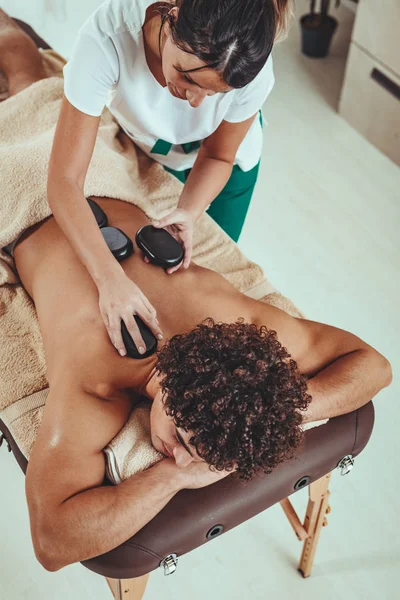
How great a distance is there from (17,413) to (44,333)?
180 millimetres

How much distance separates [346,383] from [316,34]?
255 cm

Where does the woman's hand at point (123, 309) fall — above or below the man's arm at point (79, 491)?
above

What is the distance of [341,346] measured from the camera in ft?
4.86

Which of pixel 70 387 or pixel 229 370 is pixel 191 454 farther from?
pixel 70 387

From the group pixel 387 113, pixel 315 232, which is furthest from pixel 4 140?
pixel 387 113

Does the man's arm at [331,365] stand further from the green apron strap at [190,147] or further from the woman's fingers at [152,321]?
the green apron strap at [190,147]

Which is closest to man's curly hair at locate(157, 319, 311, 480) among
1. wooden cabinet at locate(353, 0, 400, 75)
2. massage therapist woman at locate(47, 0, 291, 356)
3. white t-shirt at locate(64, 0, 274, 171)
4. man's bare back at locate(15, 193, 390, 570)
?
man's bare back at locate(15, 193, 390, 570)

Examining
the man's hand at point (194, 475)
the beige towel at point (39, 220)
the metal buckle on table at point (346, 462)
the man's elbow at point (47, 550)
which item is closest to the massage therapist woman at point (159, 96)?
the beige towel at point (39, 220)

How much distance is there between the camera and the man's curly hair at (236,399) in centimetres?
111

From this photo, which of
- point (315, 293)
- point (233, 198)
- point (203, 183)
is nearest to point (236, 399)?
point (203, 183)

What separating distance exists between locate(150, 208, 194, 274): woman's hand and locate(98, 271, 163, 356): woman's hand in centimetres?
18

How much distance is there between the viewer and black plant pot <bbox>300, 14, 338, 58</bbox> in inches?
135

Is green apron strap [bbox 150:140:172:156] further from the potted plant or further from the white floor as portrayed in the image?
the potted plant

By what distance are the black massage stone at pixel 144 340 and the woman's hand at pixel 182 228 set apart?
21cm
